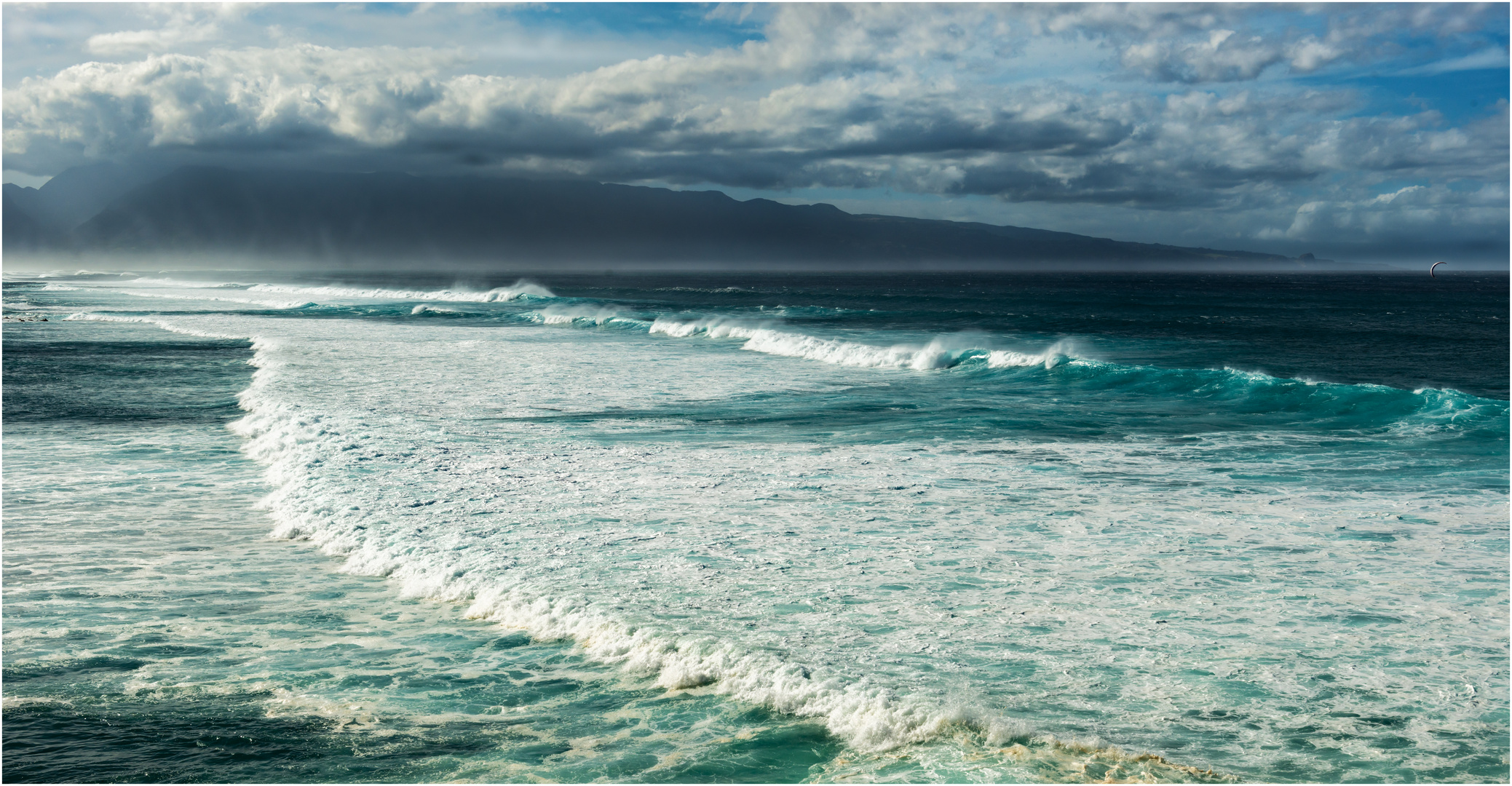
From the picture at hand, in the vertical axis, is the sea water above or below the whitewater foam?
below

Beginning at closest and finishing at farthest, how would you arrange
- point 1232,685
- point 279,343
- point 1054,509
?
point 1232,685
point 1054,509
point 279,343

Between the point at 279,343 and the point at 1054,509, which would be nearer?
the point at 1054,509

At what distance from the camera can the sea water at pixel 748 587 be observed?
5.40m

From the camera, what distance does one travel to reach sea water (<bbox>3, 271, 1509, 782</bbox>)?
5.40 meters

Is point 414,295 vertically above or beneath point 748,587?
above

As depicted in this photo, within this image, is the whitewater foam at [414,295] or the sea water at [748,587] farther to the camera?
the whitewater foam at [414,295]

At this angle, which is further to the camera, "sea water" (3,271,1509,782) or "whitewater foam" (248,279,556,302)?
"whitewater foam" (248,279,556,302)

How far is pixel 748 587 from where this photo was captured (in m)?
7.76

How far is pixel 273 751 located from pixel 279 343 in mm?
28379

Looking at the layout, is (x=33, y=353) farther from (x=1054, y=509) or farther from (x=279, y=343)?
(x=1054, y=509)

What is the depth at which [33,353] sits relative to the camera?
90.4ft

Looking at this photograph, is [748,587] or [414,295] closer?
[748,587]

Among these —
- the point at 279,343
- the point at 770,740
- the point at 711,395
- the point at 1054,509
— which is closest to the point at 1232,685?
the point at 770,740

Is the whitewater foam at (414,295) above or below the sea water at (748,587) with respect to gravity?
above
